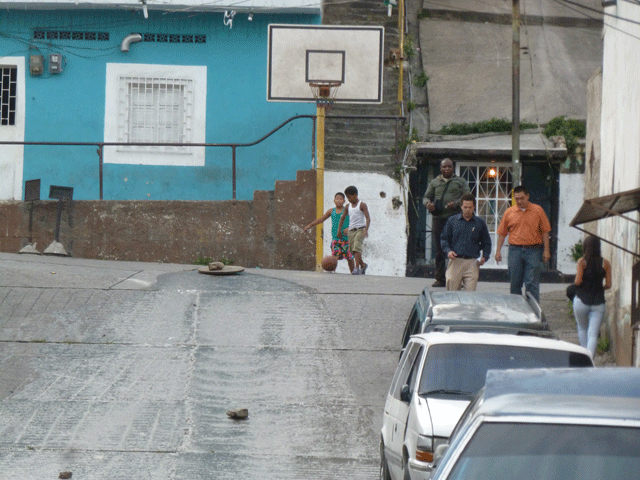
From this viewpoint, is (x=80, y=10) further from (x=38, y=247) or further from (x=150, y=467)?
(x=150, y=467)

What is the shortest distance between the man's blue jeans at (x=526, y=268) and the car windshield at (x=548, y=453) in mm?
8931

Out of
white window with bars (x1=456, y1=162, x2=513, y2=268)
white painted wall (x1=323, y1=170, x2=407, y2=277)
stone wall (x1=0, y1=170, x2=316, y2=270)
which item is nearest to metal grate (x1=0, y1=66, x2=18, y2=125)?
stone wall (x1=0, y1=170, x2=316, y2=270)

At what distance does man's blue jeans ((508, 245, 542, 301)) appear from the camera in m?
13.3

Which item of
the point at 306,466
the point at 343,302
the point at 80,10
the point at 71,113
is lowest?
the point at 306,466

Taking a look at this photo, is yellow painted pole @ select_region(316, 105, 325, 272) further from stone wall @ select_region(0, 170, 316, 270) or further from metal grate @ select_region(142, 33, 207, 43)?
metal grate @ select_region(142, 33, 207, 43)

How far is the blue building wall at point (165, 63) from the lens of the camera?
20.6 m

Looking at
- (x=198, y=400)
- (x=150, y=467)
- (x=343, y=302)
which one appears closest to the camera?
(x=150, y=467)

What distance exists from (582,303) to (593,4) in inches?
603

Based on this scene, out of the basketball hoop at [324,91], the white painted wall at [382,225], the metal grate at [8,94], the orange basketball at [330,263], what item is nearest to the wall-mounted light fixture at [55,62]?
the metal grate at [8,94]

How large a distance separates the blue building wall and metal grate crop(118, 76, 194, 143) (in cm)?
39

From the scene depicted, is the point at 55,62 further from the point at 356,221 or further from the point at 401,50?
the point at 356,221

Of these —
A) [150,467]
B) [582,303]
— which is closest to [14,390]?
[150,467]

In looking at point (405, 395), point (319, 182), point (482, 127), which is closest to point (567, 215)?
point (482, 127)

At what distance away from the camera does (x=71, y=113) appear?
20688mm
